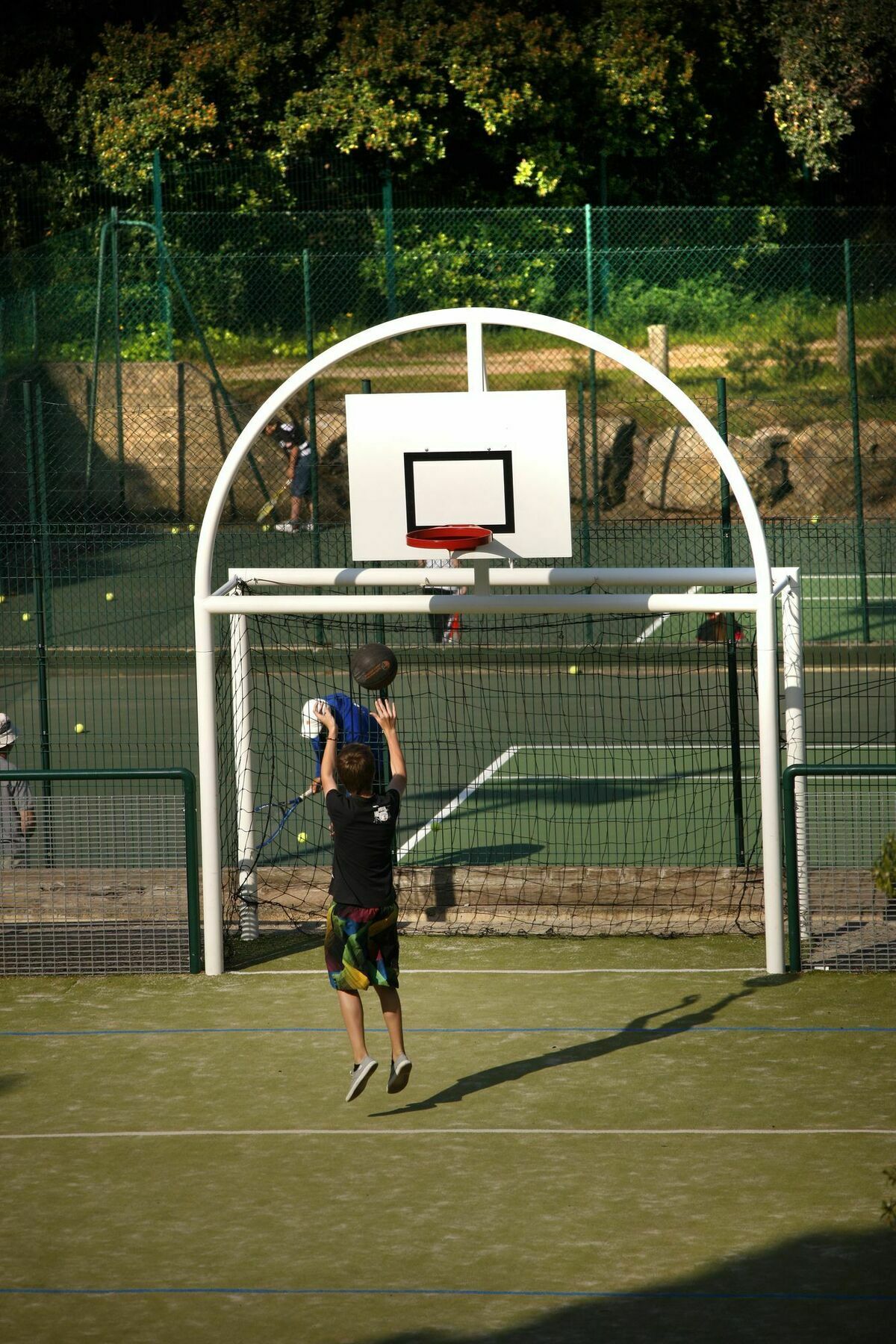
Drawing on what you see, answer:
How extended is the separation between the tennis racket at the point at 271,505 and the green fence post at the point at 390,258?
9.32ft

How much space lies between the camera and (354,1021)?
7.37 m

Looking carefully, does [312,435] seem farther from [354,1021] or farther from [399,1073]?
[399,1073]

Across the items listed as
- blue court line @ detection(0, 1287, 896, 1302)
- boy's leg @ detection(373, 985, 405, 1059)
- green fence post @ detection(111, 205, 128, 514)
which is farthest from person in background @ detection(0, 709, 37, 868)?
green fence post @ detection(111, 205, 128, 514)

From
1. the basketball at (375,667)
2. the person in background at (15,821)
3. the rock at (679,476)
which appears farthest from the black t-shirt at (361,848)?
the rock at (679,476)

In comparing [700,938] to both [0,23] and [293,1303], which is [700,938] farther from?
[0,23]

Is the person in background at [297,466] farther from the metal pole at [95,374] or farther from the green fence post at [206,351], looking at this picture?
the metal pole at [95,374]

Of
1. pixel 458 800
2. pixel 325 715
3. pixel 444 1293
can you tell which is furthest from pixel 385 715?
pixel 458 800

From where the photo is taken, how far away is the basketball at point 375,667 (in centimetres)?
797

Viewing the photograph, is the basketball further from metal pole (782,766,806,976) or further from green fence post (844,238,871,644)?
green fence post (844,238,871,644)

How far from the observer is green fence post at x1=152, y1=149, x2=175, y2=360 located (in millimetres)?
24219

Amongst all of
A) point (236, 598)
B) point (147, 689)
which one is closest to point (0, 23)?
point (147, 689)

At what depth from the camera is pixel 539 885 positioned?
1021cm

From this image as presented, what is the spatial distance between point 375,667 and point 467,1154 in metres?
2.24

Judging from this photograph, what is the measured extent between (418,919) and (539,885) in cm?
75
